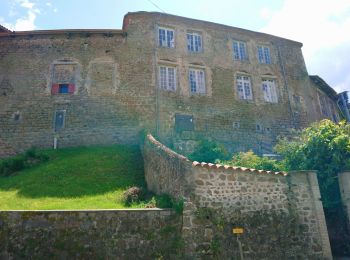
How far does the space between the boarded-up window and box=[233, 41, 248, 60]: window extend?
641 cm

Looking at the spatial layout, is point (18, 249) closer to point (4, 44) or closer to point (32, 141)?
point (32, 141)

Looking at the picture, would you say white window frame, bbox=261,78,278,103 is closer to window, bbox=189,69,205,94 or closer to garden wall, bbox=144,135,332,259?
window, bbox=189,69,205,94

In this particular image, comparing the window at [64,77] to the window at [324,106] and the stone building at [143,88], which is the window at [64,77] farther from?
the window at [324,106]

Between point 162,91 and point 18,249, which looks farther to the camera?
point 162,91

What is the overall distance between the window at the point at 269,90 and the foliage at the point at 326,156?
8762 mm

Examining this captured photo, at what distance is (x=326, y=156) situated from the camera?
37.1ft

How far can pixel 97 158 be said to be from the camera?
14508mm

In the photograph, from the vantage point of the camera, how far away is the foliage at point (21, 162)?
45.2ft

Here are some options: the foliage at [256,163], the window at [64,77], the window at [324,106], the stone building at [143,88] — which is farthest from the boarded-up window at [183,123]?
the window at [324,106]

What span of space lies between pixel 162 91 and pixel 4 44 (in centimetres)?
1068

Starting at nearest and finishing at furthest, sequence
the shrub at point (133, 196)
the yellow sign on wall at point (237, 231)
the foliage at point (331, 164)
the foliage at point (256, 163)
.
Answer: the yellow sign on wall at point (237, 231) → the shrub at point (133, 196) → the foliage at point (331, 164) → the foliage at point (256, 163)

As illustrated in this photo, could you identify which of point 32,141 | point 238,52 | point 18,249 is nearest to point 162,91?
point 238,52

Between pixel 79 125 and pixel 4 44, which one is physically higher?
pixel 4 44

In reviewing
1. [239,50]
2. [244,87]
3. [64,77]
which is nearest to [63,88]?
[64,77]
